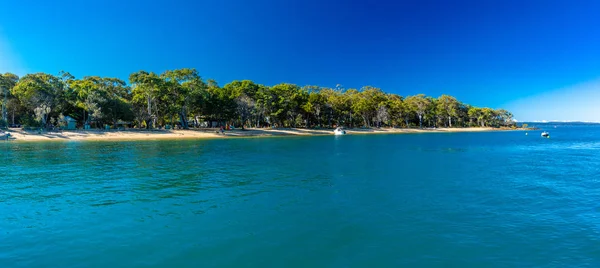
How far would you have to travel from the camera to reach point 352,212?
1391cm

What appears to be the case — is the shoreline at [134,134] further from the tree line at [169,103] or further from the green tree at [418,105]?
the green tree at [418,105]

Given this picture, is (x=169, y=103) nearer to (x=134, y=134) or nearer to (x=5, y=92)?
(x=134, y=134)

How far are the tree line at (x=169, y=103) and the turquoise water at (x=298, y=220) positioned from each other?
56425 millimetres

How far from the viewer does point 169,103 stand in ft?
268

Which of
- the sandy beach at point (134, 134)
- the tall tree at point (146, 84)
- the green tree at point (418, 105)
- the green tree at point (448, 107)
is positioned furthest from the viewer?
the green tree at point (448, 107)

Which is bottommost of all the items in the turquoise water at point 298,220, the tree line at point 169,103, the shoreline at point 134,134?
the turquoise water at point 298,220

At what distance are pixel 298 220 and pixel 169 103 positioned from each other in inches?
3033

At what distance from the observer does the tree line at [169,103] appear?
6994 centimetres

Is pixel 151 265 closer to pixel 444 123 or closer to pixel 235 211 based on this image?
pixel 235 211

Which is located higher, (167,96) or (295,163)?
(167,96)

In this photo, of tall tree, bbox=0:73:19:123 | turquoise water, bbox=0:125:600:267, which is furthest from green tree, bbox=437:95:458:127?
tall tree, bbox=0:73:19:123

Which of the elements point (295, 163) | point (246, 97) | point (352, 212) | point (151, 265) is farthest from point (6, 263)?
point (246, 97)

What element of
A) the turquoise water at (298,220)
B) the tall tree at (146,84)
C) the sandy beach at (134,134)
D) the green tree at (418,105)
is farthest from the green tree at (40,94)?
the green tree at (418,105)

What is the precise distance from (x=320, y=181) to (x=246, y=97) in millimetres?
71456
